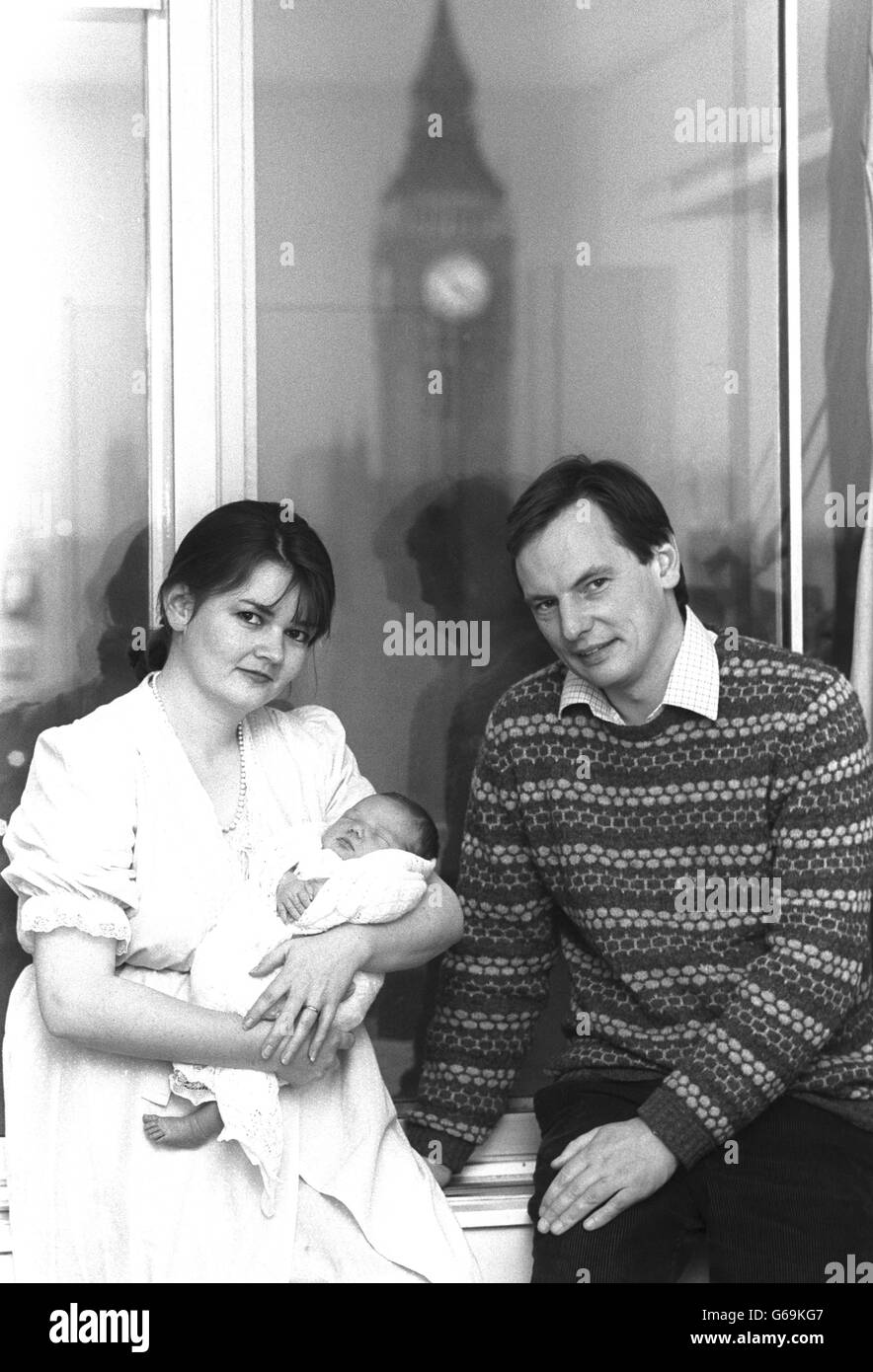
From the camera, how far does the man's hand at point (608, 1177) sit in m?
1.90

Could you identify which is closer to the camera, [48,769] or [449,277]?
[48,769]

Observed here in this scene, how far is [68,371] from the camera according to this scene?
2271 mm

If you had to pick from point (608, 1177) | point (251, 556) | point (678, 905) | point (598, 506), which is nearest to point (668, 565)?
point (598, 506)

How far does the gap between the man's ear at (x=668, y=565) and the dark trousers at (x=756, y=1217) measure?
2.30 feet

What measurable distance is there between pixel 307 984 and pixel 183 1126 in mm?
227

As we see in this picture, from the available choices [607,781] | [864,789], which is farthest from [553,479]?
[864,789]

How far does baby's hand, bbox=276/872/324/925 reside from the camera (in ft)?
6.14

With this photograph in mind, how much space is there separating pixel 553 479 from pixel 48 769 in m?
0.77

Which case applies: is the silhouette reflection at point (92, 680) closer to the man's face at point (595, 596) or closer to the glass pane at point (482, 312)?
the glass pane at point (482, 312)

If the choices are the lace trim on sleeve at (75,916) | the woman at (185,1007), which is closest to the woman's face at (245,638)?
the woman at (185,1007)

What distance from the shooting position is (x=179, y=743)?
1949mm

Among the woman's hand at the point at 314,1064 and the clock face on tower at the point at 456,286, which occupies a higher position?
the clock face on tower at the point at 456,286

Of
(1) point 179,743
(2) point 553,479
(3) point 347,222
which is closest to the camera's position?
Result: (1) point 179,743

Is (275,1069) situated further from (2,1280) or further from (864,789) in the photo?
(864,789)
